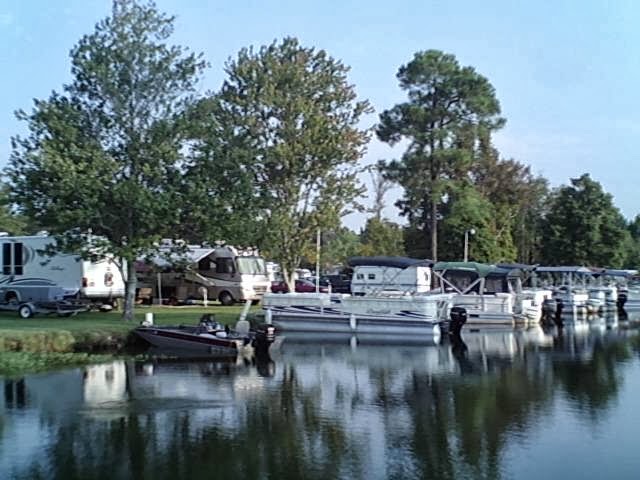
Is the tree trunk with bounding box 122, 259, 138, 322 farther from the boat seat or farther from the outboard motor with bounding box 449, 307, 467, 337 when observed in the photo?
the outboard motor with bounding box 449, 307, 467, 337

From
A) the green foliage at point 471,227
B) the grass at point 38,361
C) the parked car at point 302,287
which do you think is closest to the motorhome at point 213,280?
the parked car at point 302,287

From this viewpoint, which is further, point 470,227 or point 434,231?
point 470,227

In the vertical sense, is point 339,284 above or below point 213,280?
below

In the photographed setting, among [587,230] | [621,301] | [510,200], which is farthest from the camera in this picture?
[510,200]

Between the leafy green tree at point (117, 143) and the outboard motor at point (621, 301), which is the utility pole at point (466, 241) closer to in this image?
the outboard motor at point (621, 301)

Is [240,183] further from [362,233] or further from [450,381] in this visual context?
[362,233]

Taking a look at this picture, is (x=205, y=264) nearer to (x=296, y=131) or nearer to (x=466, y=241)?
(x=296, y=131)

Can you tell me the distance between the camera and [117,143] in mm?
27625

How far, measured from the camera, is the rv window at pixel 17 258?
108ft

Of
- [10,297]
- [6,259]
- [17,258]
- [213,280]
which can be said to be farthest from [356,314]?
[6,259]

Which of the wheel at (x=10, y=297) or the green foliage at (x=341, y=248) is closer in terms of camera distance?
the wheel at (x=10, y=297)

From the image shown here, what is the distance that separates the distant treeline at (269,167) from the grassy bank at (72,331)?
1917mm

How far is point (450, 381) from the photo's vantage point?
20781 millimetres

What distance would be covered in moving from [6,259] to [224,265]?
10.1m
